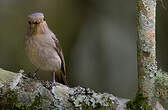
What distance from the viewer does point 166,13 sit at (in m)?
5.84

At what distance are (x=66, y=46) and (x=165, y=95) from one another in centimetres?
327

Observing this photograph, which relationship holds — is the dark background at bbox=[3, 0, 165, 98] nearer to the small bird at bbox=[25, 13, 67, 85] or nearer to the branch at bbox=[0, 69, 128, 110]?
the small bird at bbox=[25, 13, 67, 85]

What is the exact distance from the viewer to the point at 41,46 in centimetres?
395

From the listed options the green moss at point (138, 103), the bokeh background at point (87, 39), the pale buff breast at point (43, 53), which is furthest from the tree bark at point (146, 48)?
the bokeh background at point (87, 39)

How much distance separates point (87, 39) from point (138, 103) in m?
3.18

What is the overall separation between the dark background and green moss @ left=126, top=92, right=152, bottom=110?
266 centimetres

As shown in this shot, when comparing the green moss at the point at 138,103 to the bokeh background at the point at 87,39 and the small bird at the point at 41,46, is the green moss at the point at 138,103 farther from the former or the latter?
the bokeh background at the point at 87,39

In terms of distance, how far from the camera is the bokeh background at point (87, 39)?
5.56 meters

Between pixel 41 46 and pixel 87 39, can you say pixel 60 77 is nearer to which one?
pixel 41 46

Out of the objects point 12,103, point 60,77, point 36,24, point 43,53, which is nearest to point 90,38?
point 60,77

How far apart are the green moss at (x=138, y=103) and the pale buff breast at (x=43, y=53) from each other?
1386 millimetres

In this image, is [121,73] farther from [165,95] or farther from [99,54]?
[165,95]

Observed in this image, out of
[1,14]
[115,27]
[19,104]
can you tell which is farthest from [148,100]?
[1,14]

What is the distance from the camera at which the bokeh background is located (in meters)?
5.56
